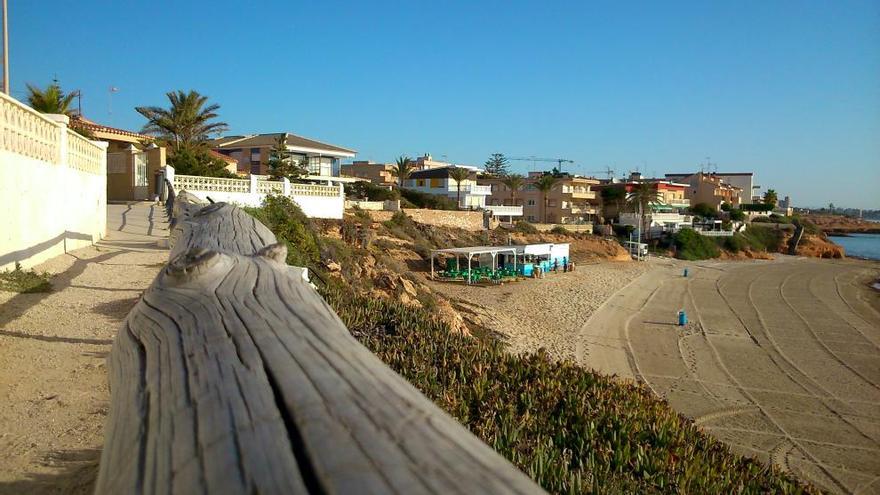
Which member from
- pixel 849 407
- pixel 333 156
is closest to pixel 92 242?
pixel 849 407

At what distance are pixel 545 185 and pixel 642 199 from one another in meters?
11.2

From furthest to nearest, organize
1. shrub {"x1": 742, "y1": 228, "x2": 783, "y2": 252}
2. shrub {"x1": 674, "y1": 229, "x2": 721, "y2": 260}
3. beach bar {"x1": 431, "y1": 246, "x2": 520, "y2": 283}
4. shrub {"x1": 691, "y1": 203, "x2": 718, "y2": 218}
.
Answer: shrub {"x1": 691, "y1": 203, "x2": 718, "y2": 218} < shrub {"x1": 742, "y1": 228, "x2": 783, "y2": 252} < shrub {"x1": 674, "y1": 229, "x2": 721, "y2": 260} < beach bar {"x1": 431, "y1": 246, "x2": 520, "y2": 283}

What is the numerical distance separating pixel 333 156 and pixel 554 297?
3126cm

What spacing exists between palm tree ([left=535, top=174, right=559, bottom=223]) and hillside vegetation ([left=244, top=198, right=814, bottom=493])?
56.8 meters

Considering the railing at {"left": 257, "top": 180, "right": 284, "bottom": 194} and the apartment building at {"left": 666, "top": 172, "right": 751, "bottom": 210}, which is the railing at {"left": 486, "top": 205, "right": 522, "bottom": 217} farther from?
the apartment building at {"left": 666, "top": 172, "right": 751, "bottom": 210}

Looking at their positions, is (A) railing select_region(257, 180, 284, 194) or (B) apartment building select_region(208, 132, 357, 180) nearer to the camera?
(A) railing select_region(257, 180, 284, 194)

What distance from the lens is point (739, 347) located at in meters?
22.0

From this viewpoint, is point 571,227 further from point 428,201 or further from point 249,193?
point 249,193

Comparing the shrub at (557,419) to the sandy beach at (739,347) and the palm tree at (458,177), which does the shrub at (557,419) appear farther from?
the palm tree at (458,177)

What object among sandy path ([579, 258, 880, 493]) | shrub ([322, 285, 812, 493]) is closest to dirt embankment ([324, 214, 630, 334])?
shrub ([322, 285, 812, 493])

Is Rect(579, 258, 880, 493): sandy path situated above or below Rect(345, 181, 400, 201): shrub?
below

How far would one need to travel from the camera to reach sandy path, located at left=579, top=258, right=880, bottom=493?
12812 mm

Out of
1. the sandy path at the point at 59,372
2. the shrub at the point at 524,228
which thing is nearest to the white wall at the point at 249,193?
the sandy path at the point at 59,372

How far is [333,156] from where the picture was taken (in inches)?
2130
